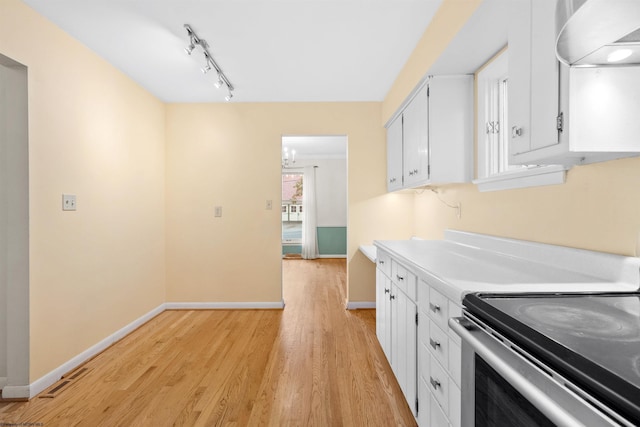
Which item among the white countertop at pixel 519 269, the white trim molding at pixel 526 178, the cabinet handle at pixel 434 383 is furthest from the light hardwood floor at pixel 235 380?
the white trim molding at pixel 526 178

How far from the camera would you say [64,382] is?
2.23 meters

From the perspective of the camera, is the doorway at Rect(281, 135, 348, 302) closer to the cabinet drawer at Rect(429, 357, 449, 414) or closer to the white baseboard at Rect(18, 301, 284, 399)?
the white baseboard at Rect(18, 301, 284, 399)

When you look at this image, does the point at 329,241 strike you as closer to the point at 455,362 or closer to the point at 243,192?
the point at 243,192

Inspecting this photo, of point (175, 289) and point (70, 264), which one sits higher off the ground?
point (70, 264)

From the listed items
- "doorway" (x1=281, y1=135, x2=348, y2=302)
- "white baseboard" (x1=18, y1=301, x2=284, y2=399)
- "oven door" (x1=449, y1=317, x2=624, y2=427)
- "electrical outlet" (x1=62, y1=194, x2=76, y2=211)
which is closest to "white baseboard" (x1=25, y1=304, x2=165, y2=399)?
"white baseboard" (x1=18, y1=301, x2=284, y2=399)

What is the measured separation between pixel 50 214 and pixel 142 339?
1419 millimetres

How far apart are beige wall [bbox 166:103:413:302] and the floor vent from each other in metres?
1.51

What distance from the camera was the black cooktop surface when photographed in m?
0.52

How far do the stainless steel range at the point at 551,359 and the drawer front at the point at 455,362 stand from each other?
5.0 inches

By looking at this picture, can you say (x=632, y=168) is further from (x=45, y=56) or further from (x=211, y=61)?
(x=45, y=56)

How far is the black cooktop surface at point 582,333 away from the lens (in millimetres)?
519

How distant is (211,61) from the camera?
2.80 metres

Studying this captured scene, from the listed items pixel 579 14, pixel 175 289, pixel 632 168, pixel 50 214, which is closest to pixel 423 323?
pixel 632 168

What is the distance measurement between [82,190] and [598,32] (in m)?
3.20
